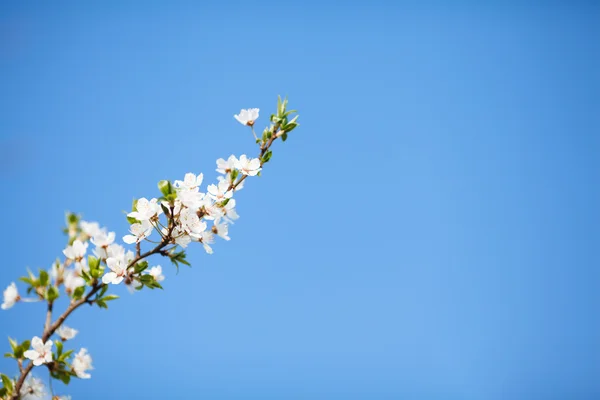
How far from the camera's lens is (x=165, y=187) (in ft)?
5.72

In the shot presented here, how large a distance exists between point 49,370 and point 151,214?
0.74 metres

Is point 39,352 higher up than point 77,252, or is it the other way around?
point 77,252

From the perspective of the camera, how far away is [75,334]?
6.23ft

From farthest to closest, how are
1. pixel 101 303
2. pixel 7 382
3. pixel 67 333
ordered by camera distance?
1. pixel 67 333
2. pixel 101 303
3. pixel 7 382

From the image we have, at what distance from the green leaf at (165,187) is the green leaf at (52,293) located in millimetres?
573

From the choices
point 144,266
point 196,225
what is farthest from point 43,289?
point 196,225

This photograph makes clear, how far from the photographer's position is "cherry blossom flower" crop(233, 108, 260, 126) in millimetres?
2236

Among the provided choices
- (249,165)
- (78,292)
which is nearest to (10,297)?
(78,292)

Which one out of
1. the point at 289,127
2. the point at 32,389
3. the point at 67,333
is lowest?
the point at 32,389

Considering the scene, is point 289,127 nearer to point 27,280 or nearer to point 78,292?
point 78,292

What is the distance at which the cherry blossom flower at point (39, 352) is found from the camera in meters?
1.65

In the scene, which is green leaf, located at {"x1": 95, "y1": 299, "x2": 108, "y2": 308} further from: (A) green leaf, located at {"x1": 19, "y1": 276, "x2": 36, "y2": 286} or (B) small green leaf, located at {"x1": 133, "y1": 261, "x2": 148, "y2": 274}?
(A) green leaf, located at {"x1": 19, "y1": 276, "x2": 36, "y2": 286}

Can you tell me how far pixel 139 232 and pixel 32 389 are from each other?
0.77 m

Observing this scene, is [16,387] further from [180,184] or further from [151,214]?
[180,184]
